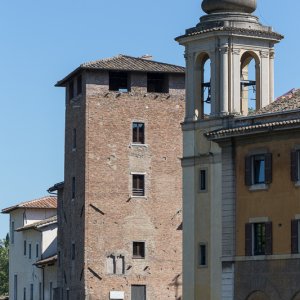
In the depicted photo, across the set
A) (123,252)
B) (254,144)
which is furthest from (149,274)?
(254,144)

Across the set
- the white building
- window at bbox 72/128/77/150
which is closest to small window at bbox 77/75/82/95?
window at bbox 72/128/77/150

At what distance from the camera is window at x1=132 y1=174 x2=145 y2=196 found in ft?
Result: 251

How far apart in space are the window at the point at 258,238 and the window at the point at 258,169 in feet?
5.03

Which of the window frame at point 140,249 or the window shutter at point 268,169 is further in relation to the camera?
the window frame at point 140,249

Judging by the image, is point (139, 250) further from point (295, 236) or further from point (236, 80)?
point (295, 236)

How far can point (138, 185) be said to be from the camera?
3014 inches

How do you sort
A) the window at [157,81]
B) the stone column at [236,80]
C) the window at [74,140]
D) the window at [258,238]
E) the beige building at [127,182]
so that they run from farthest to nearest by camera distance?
the window at [74,140], the window at [157,81], the beige building at [127,182], the stone column at [236,80], the window at [258,238]

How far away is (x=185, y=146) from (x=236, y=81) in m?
3.31

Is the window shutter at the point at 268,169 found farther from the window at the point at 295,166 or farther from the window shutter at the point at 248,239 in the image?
the window shutter at the point at 248,239

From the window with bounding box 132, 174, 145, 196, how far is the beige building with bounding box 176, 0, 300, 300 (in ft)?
51.4

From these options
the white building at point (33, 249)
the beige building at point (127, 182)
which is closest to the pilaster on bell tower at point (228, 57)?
the beige building at point (127, 182)

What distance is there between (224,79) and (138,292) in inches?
754

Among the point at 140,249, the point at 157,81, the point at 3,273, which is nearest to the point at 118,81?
the point at 157,81

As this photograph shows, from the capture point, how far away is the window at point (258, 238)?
5388cm
